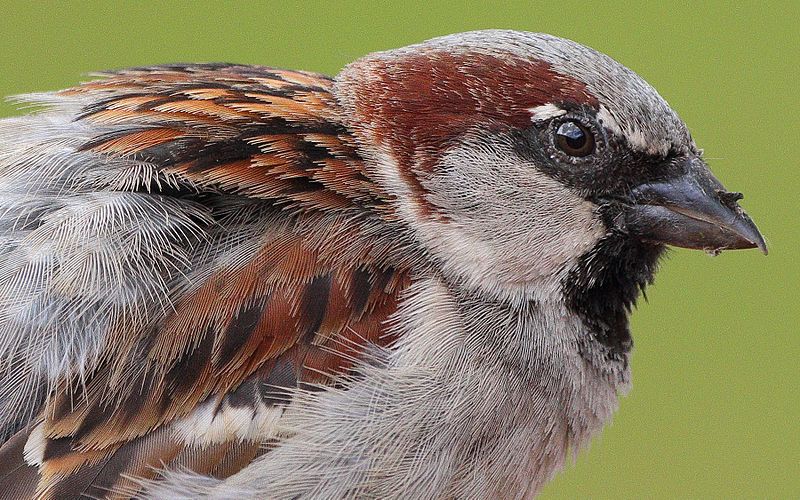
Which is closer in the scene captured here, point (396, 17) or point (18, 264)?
point (18, 264)

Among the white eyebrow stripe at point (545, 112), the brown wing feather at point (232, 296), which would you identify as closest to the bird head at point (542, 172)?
the white eyebrow stripe at point (545, 112)

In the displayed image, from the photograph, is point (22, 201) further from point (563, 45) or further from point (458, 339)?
point (563, 45)

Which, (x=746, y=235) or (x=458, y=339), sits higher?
(x=746, y=235)

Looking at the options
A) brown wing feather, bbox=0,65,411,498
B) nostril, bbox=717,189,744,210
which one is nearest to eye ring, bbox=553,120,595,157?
nostril, bbox=717,189,744,210

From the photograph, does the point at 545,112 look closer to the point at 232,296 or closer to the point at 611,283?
the point at 611,283

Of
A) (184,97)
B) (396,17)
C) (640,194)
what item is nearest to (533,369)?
(640,194)

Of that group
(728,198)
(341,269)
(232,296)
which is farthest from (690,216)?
(232,296)
